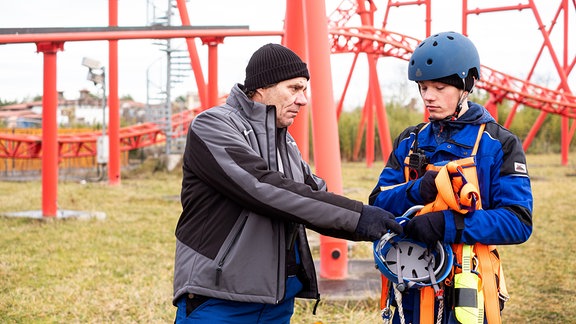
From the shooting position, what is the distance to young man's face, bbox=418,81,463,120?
8.05ft

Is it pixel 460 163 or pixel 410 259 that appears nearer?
pixel 460 163

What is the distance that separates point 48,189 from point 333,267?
218 inches

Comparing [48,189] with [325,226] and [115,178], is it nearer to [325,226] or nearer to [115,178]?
[115,178]

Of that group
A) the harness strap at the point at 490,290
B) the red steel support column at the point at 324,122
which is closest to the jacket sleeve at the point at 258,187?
the harness strap at the point at 490,290

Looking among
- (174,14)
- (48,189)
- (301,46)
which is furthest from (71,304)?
(174,14)

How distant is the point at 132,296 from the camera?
5.41 meters

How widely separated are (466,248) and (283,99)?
2.72 feet

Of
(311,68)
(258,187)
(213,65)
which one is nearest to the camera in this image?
(258,187)

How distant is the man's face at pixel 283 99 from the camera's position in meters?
2.44

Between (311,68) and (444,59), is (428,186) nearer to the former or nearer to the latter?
(444,59)

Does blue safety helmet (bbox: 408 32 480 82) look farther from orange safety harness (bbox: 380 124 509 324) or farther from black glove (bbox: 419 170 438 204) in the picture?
black glove (bbox: 419 170 438 204)

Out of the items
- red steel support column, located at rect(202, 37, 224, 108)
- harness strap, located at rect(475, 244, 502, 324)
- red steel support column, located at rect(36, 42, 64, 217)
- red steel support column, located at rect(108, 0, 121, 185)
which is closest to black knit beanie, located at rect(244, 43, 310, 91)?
harness strap, located at rect(475, 244, 502, 324)

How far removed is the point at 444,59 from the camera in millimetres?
2426

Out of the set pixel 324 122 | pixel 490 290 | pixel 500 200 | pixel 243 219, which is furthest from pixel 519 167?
pixel 324 122
